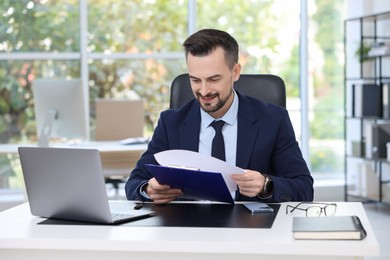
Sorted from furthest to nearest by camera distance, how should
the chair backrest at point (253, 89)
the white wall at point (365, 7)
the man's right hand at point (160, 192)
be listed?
the white wall at point (365, 7) < the chair backrest at point (253, 89) < the man's right hand at point (160, 192)

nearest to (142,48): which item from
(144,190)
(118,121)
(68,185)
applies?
(118,121)

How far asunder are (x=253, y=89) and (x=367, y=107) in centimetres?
397

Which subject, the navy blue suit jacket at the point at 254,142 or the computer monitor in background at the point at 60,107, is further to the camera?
the computer monitor in background at the point at 60,107

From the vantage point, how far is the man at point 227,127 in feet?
9.57

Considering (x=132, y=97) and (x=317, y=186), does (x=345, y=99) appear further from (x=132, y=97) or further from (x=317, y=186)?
(x=132, y=97)

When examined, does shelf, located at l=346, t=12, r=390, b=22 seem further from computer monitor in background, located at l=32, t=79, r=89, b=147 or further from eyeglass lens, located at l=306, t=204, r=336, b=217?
eyeglass lens, located at l=306, t=204, r=336, b=217

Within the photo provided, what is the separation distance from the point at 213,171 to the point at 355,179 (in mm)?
5419

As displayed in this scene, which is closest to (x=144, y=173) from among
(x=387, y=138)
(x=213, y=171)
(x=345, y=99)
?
(x=213, y=171)

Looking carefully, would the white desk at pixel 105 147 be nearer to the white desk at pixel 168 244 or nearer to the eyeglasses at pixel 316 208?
the eyeglasses at pixel 316 208

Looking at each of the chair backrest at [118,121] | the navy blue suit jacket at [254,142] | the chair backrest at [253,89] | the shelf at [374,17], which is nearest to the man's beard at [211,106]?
the navy blue suit jacket at [254,142]

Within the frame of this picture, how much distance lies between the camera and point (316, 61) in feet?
25.8

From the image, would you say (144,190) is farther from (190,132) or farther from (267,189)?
(267,189)

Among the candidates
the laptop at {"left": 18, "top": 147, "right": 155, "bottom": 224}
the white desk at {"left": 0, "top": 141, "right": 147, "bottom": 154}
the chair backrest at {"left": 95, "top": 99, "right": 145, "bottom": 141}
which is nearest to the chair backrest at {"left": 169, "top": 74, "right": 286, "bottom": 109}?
the laptop at {"left": 18, "top": 147, "right": 155, "bottom": 224}

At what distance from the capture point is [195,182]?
250 centimetres
